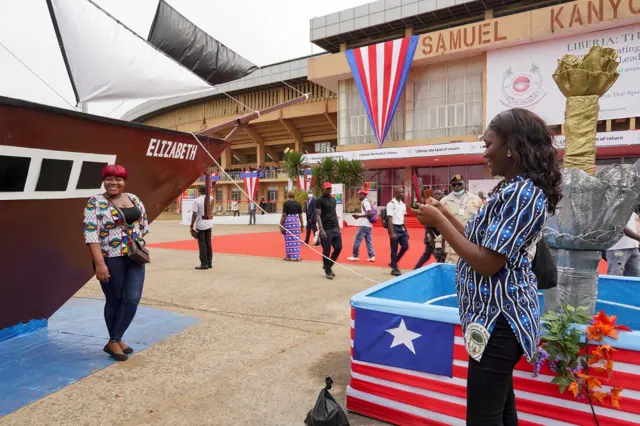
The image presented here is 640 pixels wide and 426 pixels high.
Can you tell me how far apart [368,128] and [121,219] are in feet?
82.0

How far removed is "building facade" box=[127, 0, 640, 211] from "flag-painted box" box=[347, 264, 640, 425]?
60.3ft

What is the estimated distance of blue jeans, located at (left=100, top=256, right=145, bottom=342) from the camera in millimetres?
3525

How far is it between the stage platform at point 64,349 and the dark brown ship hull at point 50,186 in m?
0.34

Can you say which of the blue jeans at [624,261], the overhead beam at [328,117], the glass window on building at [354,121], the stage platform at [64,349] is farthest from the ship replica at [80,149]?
the overhead beam at [328,117]

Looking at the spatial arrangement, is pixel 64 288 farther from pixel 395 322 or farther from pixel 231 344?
pixel 395 322

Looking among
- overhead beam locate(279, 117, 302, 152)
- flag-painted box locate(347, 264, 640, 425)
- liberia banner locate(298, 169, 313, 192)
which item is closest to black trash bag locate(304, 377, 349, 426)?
flag-painted box locate(347, 264, 640, 425)

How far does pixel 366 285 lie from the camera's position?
6.76 meters

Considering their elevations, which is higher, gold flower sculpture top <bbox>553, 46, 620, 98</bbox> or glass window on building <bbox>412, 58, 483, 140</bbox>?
glass window on building <bbox>412, 58, 483, 140</bbox>

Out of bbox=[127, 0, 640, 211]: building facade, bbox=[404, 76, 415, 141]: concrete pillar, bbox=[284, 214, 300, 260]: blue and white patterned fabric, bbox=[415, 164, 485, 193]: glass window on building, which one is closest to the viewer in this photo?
bbox=[284, 214, 300, 260]: blue and white patterned fabric

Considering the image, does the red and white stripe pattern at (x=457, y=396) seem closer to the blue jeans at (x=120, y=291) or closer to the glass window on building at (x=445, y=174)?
the blue jeans at (x=120, y=291)

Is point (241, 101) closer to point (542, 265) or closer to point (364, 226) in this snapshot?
point (364, 226)

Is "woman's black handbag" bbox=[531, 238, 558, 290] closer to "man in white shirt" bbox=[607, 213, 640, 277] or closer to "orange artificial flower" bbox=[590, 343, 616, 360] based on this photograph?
"orange artificial flower" bbox=[590, 343, 616, 360]

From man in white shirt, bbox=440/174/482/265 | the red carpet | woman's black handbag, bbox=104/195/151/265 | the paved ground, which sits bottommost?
the red carpet

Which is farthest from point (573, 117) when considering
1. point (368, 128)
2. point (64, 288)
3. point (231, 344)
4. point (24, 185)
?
point (368, 128)
